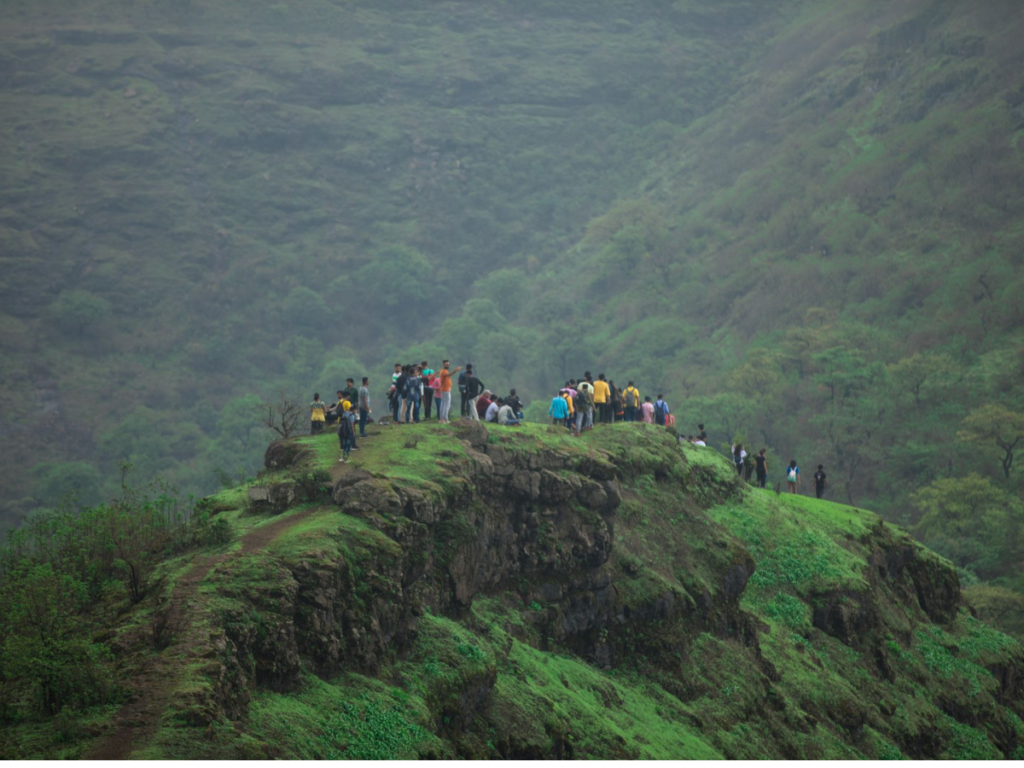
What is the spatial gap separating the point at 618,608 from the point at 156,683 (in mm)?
15950

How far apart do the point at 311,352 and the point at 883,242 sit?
7399 cm

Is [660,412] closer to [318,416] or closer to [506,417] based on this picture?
[506,417]

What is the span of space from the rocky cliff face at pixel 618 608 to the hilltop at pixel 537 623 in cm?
7

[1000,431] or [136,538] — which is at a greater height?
[1000,431]

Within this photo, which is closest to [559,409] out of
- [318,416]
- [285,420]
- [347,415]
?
[318,416]

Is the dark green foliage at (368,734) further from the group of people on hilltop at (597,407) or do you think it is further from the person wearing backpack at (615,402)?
the person wearing backpack at (615,402)

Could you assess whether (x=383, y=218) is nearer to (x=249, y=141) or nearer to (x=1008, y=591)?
(x=249, y=141)

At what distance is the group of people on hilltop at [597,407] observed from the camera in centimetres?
3603

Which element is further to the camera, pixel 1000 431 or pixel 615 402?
pixel 1000 431

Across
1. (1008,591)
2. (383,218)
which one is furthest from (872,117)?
(1008,591)

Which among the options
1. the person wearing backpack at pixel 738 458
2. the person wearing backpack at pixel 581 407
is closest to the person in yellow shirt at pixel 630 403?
the person wearing backpack at pixel 581 407

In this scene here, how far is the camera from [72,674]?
1595 cm

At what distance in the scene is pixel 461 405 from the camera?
114 feet

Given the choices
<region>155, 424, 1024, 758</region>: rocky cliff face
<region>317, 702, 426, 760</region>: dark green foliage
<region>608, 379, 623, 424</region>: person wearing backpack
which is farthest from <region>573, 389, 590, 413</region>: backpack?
<region>317, 702, 426, 760</region>: dark green foliage
